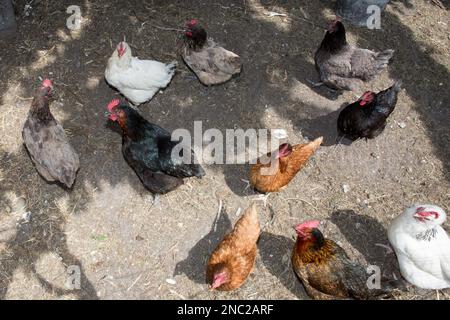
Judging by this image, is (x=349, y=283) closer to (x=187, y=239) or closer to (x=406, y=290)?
(x=406, y=290)

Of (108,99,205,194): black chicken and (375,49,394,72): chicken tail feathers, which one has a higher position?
(375,49,394,72): chicken tail feathers

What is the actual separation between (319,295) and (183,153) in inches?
79.4

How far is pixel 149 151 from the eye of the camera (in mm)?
4492

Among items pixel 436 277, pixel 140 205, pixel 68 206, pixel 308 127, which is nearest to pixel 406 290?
pixel 436 277

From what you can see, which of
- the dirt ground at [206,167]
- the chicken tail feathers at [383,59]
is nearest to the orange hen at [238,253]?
the dirt ground at [206,167]

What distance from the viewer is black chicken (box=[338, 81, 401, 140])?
16.4 feet

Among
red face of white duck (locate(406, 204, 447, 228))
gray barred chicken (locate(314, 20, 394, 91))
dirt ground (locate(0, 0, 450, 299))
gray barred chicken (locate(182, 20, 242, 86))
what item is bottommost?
dirt ground (locate(0, 0, 450, 299))

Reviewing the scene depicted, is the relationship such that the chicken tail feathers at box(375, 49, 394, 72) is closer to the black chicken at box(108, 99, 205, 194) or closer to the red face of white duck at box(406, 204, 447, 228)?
the red face of white duck at box(406, 204, 447, 228)

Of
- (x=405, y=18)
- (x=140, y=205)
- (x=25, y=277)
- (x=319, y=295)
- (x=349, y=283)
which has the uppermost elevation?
(x=405, y=18)

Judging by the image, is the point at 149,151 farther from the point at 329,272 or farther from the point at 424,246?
the point at 424,246

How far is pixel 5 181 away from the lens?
4.94 metres

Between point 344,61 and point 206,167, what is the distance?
2256mm

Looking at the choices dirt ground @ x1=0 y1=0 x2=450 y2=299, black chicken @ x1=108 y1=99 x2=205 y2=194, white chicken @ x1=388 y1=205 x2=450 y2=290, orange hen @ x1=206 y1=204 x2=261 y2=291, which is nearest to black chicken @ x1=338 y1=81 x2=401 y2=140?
dirt ground @ x1=0 y1=0 x2=450 y2=299

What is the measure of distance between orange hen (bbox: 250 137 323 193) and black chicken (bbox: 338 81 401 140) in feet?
2.21
